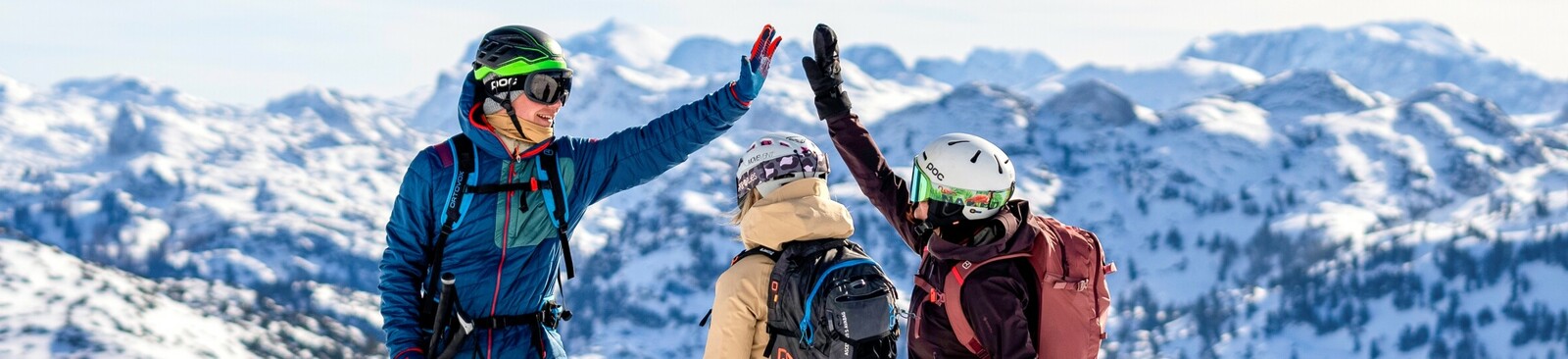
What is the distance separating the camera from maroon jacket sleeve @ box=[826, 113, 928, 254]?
1194 cm

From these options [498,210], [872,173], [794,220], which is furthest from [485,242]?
[872,173]

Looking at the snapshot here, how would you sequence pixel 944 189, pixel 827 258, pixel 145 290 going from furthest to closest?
pixel 145 290, pixel 944 189, pixel 827 258

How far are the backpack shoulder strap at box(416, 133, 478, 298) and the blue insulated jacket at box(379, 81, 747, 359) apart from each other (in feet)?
0.15

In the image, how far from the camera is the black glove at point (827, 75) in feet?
38.6

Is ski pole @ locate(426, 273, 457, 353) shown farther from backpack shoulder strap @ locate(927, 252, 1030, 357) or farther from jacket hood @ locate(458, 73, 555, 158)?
backpack shoulder strap @ locate(927, 252, 1030, 357)

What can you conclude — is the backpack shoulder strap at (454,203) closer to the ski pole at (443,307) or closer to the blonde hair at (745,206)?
the ski pole at (443,307)

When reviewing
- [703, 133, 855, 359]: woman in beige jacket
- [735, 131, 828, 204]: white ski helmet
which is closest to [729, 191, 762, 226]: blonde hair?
[735, 131, 828, 204]: white ski helmet

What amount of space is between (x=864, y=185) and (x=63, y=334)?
171621 millimetres

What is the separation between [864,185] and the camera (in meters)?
12.2

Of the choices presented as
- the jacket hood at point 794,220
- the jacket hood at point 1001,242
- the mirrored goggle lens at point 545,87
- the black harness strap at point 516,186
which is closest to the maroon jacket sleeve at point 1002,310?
the jacket hood at point 1001,242

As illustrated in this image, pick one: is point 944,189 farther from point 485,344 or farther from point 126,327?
point 126,327

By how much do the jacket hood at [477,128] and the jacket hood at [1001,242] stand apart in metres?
3.06

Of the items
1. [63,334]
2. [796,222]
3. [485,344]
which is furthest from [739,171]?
[63,334]

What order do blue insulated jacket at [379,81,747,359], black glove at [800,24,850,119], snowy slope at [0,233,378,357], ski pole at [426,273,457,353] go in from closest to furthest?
ski pole at [426,273,457,353] → blue insulated jacket at [379,81,747,359] → black glove at [800,24,850,119] → snowy slope at [0,233,378,357]
